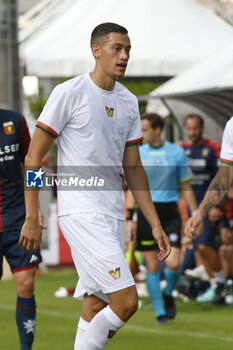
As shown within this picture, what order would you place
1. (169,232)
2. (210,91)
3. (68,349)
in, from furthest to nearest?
(210,91) < (169,232) < (68,349)

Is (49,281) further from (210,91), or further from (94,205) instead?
(94,205)

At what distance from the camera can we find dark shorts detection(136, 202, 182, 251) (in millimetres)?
10081

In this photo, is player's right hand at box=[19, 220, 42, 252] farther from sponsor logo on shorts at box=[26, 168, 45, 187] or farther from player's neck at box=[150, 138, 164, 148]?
player's neck at box=[150, 138, 164, 148]

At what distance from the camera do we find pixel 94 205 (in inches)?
224

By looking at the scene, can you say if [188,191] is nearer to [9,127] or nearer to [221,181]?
[9,127]

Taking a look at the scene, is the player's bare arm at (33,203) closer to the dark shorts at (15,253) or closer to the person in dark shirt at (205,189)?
the dark shorts at (15,253)

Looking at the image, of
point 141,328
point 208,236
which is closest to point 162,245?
point 141,328

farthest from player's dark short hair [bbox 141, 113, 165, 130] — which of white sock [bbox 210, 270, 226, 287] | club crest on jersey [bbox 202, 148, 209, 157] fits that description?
white sock [bbox 210, 270, 226, 287]

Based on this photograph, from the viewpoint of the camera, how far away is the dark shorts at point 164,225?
10.1m

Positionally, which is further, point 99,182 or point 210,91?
point 210,91

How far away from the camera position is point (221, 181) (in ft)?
21.0

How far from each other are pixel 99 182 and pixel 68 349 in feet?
9.25

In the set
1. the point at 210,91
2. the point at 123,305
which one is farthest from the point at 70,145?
the point at 210,91

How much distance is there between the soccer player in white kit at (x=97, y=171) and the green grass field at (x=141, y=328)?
260 cm
